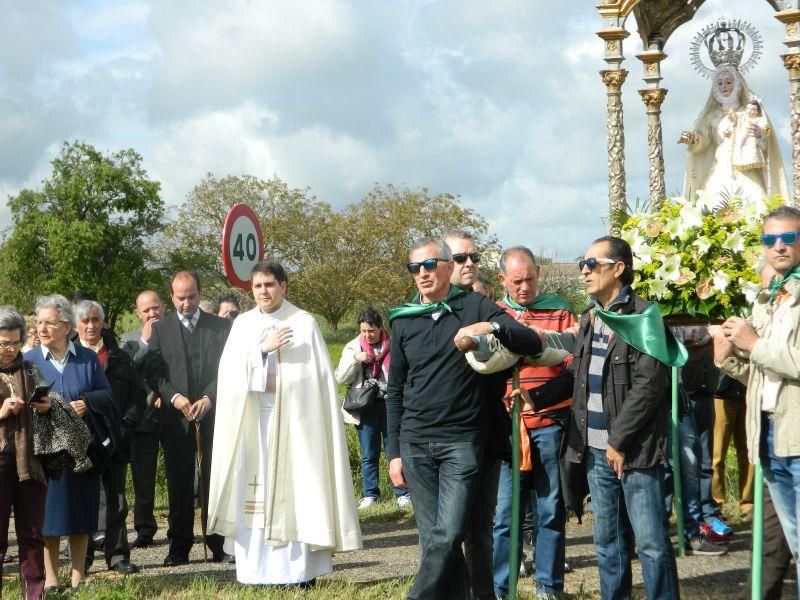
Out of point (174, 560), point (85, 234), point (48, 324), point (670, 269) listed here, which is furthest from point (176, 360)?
point (85, 234)

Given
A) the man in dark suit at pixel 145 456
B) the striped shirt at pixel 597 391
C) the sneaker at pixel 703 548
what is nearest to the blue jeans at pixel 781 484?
the striped shirt at pixel 597 391

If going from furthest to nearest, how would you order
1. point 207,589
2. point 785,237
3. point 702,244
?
point 207,589 < point 702,244 < point 785,237

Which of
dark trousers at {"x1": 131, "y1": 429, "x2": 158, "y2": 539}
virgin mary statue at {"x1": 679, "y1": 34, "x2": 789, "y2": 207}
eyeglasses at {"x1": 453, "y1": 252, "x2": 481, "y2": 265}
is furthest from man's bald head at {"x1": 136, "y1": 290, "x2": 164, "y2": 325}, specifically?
virgin mary statue at {"x1": 679, "y1": 34, "x2": 789, "y2": 207}

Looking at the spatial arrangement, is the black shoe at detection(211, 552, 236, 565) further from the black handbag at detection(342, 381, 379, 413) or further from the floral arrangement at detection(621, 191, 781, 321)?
the floral arrangement at detection(621, 191, 781, 321)

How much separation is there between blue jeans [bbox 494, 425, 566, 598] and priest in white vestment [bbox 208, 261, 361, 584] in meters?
1.12

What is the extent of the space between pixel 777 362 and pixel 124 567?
545 centimetres

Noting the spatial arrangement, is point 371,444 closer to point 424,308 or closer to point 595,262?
point 424,308

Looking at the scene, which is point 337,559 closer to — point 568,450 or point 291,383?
point 291,383

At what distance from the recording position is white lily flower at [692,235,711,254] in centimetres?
691

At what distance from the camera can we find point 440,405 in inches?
231

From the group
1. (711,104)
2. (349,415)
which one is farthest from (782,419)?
(711,104)

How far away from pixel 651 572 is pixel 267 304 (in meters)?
3.28

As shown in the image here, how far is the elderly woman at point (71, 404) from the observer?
751cm

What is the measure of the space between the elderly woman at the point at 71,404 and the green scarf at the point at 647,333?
3805mm
